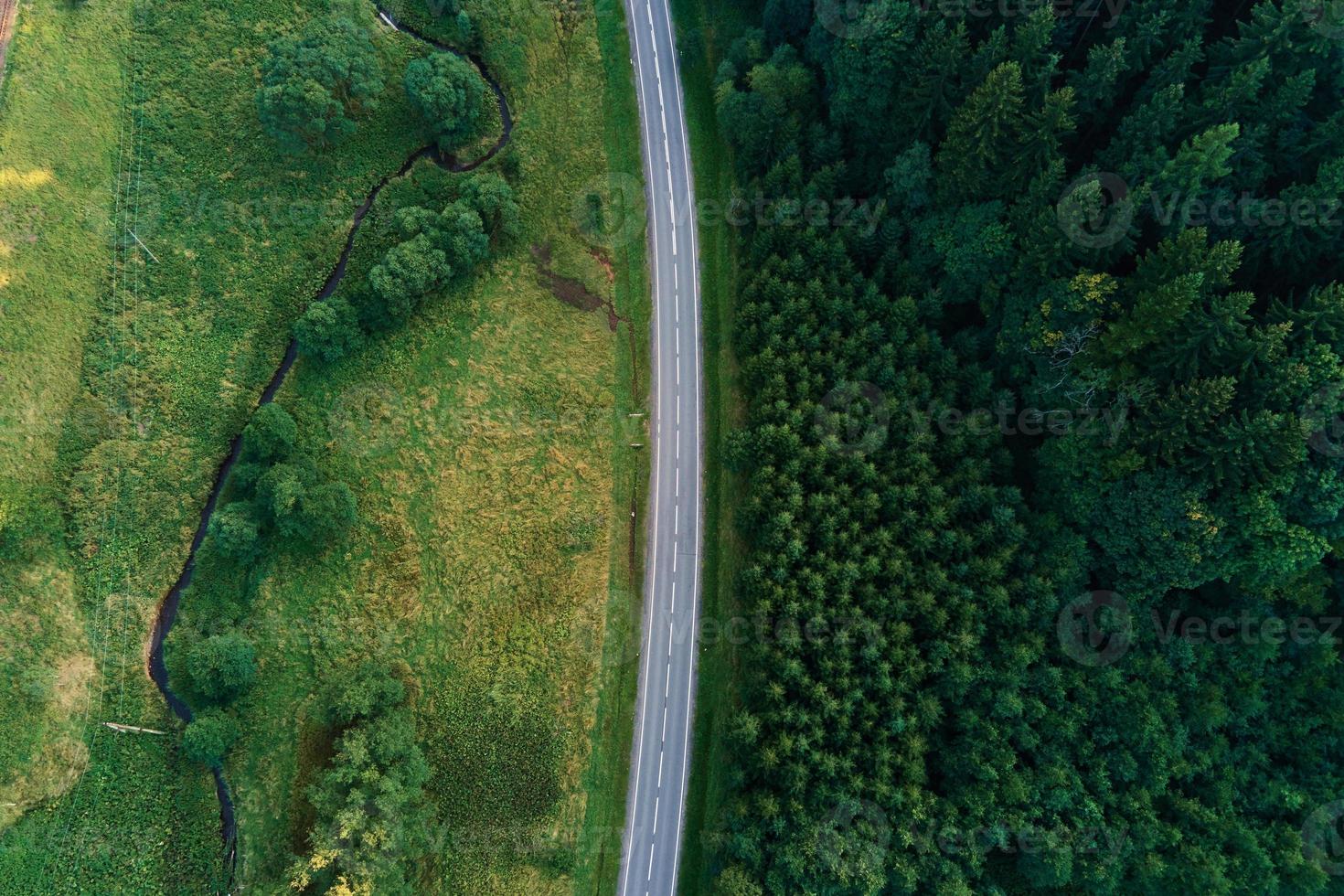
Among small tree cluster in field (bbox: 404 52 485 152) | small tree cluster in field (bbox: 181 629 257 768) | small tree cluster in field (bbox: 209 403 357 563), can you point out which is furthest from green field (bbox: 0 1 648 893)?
small tree cluster in field (bbox: 404 52 485 152)

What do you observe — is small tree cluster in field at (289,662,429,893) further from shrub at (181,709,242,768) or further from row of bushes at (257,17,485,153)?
row of bushes at (257,17,485,153)

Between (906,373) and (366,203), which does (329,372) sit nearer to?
(366,203)

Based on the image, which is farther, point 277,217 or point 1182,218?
point 277,217

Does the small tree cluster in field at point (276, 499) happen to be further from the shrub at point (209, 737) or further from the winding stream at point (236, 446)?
the shrub at point (209, 737)

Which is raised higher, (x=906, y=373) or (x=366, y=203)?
(x=366, y=203)

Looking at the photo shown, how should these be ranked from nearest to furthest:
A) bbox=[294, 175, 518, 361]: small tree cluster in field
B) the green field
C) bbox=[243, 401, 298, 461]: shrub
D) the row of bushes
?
Answer: the green field → bbox=[243, 401, 298, 461]: shrub → bbox=[294, 175, 518, 361]: small tree cluster in field → the row of bushes

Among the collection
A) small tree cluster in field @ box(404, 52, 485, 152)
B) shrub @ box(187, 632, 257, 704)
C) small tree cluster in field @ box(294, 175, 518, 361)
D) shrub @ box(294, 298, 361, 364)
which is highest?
small tree cluster in field @ box(404, 52, 485, 152)

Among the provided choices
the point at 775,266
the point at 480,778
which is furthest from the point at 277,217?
the point at 480,778
